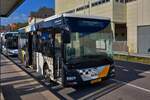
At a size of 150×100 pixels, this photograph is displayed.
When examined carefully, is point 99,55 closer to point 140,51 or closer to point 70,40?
point 70,40

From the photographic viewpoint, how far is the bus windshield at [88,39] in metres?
10.3

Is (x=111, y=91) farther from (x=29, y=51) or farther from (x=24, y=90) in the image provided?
(x=29, y=51)

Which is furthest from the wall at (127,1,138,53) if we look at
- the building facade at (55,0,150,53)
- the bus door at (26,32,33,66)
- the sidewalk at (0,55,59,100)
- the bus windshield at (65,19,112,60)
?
the bus windshield at (65,19,112,60)

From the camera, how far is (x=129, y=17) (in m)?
47.9

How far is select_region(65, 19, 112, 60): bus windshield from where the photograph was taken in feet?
33.8

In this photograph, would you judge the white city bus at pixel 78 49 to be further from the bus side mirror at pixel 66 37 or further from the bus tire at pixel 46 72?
the bus tire at pixel 46 72

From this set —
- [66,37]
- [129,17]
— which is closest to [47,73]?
[66,37]

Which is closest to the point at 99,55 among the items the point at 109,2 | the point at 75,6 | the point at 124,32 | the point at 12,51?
the point at 12,51

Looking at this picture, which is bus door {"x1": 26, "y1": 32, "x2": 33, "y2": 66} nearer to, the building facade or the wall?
the building facade

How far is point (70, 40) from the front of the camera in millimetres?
10172

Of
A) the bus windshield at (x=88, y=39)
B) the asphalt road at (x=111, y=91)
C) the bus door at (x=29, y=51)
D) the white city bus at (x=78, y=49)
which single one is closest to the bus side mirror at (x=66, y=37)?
the white city bus at (x=78, y=49)

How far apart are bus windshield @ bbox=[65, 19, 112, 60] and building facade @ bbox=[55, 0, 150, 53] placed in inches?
1154

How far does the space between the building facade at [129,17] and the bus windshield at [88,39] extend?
96.2 feet

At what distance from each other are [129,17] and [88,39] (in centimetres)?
3842
